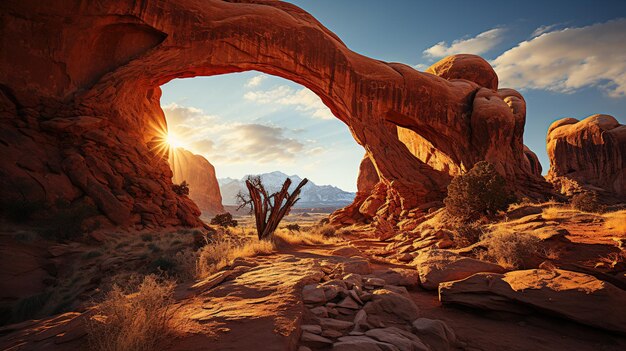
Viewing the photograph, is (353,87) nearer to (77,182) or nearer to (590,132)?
(77,182)

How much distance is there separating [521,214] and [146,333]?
1369cm

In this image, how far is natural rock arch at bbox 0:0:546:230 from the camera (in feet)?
45.6

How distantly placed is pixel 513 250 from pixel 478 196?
8.02 metres

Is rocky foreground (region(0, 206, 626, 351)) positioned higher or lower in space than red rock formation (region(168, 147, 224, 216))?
lower

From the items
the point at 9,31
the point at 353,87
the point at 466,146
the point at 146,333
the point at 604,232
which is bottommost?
the point at 604,232

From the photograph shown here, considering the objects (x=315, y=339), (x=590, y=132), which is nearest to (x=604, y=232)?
(x=315, y=339)

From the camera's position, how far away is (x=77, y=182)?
1359 centimetres

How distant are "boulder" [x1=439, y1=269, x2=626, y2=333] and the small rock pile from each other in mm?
1126

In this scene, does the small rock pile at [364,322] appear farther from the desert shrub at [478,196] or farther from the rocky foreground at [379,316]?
the desert shrub at [478,196]

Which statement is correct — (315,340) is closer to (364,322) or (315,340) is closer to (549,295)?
(364,322)

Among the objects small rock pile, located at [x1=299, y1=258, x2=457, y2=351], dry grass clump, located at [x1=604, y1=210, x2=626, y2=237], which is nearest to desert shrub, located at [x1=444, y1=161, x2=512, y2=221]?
dry grass clump, located at [x1=604, y1=210, x2=626, y2=237]

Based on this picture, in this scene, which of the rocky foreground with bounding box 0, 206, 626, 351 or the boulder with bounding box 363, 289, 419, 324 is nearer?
the rocky foreground with bounding box 0, 206, 626, 351

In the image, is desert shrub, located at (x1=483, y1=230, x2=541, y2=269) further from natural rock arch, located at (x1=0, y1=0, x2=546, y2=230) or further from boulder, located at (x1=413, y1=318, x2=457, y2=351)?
natural rock arch, located at (x1=0, y1=0, x2=546, y2=230)

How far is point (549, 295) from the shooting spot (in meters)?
3.93
